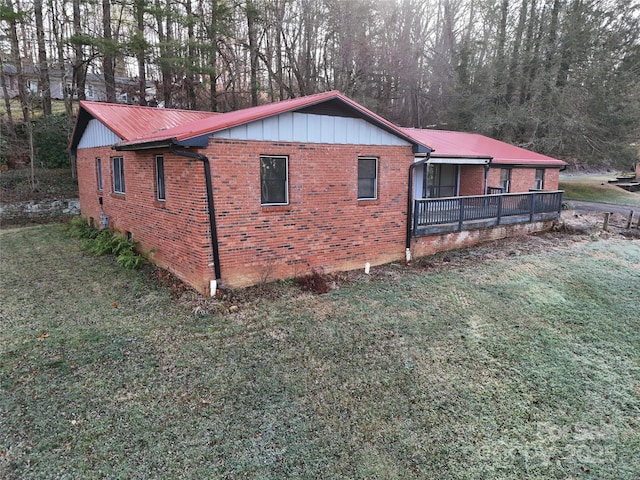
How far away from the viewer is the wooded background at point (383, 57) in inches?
794

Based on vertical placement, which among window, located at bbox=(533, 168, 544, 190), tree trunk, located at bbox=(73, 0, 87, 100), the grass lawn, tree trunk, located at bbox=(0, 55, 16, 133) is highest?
tree trunk, located at bbox=(73, 0, 87, 100)

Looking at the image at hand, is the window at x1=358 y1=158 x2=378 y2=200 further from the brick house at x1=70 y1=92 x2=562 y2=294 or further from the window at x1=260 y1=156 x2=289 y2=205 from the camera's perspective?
the window at x1=260 y1=156 x2=289 y2=205

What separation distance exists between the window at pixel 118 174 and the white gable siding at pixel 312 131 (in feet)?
18.2

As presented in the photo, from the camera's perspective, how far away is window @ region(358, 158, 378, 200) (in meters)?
10.0

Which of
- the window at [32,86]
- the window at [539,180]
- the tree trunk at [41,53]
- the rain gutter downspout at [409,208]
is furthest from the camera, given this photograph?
the window at [32,86]

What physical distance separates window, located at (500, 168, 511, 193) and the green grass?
34.1 feet

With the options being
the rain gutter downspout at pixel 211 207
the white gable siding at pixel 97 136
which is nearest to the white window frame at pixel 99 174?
the white gable siding at pixel 97 136

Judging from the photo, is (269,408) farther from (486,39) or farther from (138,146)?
(486,39)

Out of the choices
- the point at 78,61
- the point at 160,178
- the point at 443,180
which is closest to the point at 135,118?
the point at 160,178

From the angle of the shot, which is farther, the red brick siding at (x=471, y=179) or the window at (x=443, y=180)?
the window at (x=443, y=180)

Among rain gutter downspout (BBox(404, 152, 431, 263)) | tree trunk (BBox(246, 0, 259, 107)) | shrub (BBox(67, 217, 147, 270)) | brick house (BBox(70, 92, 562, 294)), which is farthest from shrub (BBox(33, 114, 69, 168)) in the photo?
rain gutter downspout (BBox(404, 152, 431, 263))

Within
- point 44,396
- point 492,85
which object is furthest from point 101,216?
point 492,85

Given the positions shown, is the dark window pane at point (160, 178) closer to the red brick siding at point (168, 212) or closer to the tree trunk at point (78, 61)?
the red brick siding at point (168, 212)

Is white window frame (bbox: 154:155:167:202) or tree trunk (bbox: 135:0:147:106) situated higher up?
tree trunk (bbox: 135:0:147:106)
